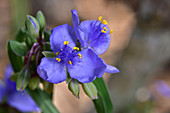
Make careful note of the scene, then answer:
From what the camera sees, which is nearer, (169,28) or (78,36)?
(78,36)

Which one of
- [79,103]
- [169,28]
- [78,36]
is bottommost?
[79,103]

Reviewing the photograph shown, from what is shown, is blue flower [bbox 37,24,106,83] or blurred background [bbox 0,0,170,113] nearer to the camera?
blue flower [bbox 37,24,106,83]

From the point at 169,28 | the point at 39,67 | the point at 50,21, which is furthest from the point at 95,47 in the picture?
the point at 50,21

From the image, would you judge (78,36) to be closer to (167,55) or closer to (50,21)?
(167,55)

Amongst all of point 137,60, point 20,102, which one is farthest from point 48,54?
point 137,60

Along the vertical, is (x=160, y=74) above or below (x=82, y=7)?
below

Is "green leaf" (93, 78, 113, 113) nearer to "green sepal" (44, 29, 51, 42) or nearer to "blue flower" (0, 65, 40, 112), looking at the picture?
"green sepal" (44, 29, 51, 42)

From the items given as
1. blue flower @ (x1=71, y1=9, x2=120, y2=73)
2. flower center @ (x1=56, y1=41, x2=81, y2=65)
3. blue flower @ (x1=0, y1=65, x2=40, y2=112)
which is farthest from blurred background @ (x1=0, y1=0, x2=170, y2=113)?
flower center @ (x1=56, y1=41, x2=81, y2=65)
